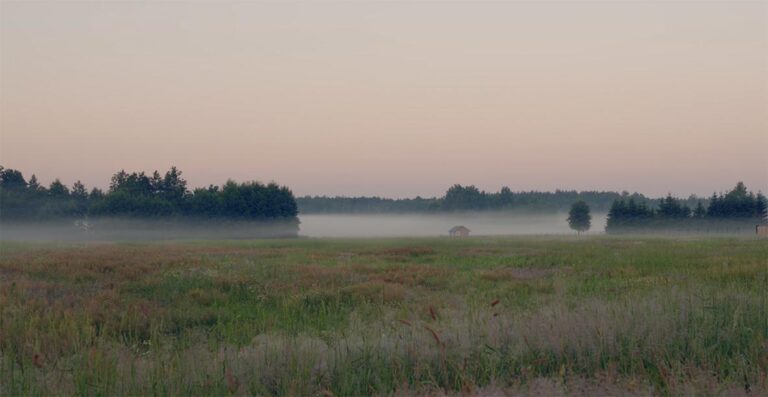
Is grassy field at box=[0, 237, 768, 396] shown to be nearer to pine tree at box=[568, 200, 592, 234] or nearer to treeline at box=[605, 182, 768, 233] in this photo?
treeline at box=[605, 182, 768, 233]

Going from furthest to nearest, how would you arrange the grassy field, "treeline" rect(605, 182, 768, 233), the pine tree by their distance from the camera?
the pine tree
"treeline" rect(605, 182, 768, 233)
the grassy field

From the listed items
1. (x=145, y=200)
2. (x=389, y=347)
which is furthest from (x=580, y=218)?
(x=389, y=347)

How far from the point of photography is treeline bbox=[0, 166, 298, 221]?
10038 centimetres

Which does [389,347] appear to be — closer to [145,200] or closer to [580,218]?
[145,200]

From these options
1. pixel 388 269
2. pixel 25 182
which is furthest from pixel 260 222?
pixel 388 269

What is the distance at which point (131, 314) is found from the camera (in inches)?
436

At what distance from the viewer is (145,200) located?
102 meters

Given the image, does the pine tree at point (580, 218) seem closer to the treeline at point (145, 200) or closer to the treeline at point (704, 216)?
the treeline at point (704, 216)

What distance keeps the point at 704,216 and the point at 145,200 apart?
89621mm

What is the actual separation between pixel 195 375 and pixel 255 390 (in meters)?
0.71

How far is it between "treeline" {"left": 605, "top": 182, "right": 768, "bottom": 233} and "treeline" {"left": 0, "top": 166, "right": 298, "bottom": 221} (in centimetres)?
6056

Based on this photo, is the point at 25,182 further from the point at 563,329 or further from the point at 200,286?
the point at 563,329

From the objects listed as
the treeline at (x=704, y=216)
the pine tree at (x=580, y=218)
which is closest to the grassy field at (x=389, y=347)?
the treeline at (x=704, y=216)

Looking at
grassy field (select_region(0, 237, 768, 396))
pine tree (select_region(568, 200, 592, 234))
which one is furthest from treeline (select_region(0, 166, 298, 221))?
grassy field (select_region(0, 237, 768, 396))
